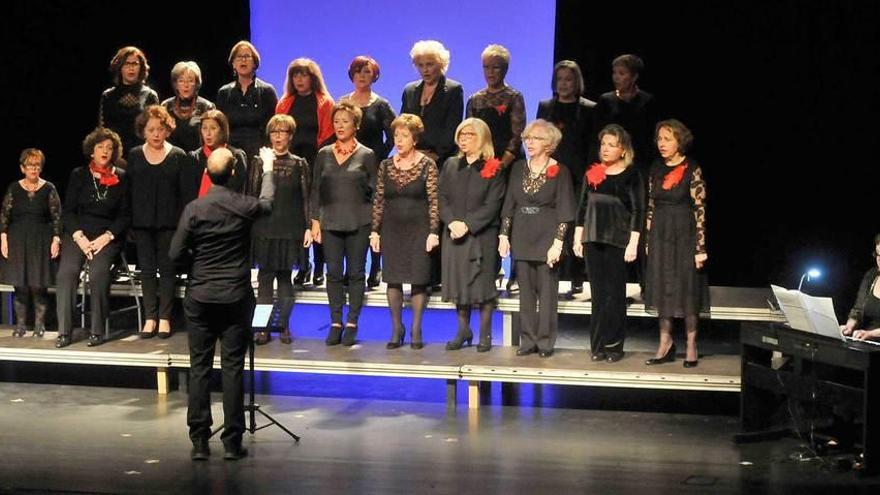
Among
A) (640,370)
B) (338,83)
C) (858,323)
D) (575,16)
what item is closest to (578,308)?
(640,370)

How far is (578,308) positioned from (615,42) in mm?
2086

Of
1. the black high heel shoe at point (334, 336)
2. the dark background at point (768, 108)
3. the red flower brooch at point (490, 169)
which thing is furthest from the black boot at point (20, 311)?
the dark background at point (768, 108)

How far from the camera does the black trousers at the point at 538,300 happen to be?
23.3 feet

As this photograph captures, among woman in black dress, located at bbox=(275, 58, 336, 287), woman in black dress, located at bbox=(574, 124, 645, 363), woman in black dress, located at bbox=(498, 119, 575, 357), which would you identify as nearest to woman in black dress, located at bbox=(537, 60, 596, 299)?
woman in black dress, located at bbox=(498, 119, 575, 357)

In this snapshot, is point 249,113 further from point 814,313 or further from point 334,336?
point 814,313

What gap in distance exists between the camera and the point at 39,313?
7961 millimetres

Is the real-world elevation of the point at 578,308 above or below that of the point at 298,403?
above

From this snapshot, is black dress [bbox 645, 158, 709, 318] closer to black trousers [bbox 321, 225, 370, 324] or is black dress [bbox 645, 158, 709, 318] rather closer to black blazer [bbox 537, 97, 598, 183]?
black blazer [bbox 537, 97, 598, 183]

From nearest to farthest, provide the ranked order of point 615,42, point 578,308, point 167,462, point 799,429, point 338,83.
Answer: point 167,462 < point 799,429 < point 578,308 < point 615,42 < point 338,83

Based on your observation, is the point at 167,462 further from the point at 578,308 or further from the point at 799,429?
the point at 799,429

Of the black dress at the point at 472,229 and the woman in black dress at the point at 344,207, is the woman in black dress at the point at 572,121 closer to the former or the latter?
the black dress at the point at 472,229

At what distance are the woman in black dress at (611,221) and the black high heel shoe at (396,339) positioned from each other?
4.06 ft

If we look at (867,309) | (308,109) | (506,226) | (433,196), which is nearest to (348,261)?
(433,196)

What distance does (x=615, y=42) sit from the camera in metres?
8.40
